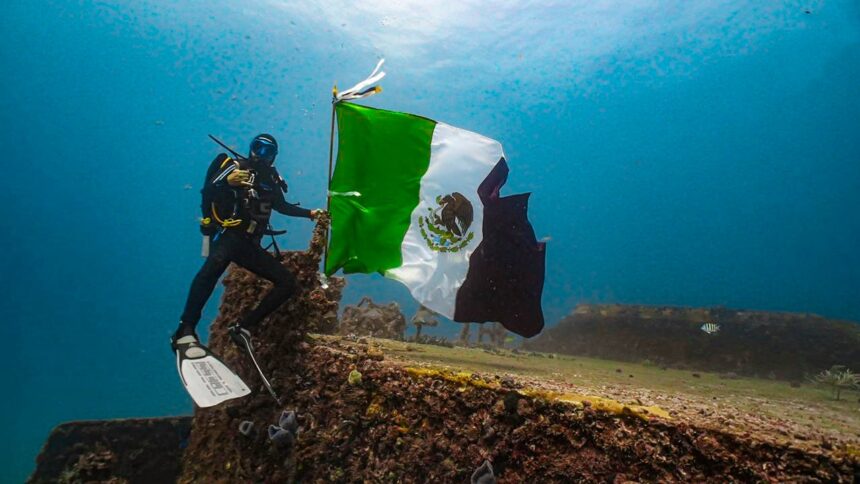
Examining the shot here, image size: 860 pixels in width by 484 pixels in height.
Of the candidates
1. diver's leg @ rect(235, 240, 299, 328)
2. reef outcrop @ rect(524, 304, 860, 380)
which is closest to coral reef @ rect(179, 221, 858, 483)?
diver's leg @ rect(235, 240, 299, 328)

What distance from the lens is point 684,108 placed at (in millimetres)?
76938

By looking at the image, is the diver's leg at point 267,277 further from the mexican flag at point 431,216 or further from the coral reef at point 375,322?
the coral reef at point 375,322

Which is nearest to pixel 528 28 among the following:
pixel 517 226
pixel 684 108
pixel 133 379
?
pixel 517 226

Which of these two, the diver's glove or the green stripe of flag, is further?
the green stripe of flag

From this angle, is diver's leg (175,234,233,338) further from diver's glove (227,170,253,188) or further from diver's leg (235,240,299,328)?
diver's glove (227,170,253,188)

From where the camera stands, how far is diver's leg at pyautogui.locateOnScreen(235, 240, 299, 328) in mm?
4352

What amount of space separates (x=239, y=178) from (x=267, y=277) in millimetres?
1208

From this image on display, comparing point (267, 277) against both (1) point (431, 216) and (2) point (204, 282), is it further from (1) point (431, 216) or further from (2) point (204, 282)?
(1) point (431, 216)

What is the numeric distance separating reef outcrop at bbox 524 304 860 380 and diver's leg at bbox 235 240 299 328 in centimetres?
1111

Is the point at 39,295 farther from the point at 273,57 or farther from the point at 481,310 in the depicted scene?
the point at 481,310

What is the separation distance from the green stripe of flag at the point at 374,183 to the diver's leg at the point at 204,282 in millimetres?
1353

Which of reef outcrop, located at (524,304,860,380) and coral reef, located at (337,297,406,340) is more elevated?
reef outcrop, located at (524,304,860,380)

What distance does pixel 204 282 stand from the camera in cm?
436

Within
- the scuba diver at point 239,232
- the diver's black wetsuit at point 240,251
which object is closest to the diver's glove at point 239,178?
the scuba diver at point 239,232
